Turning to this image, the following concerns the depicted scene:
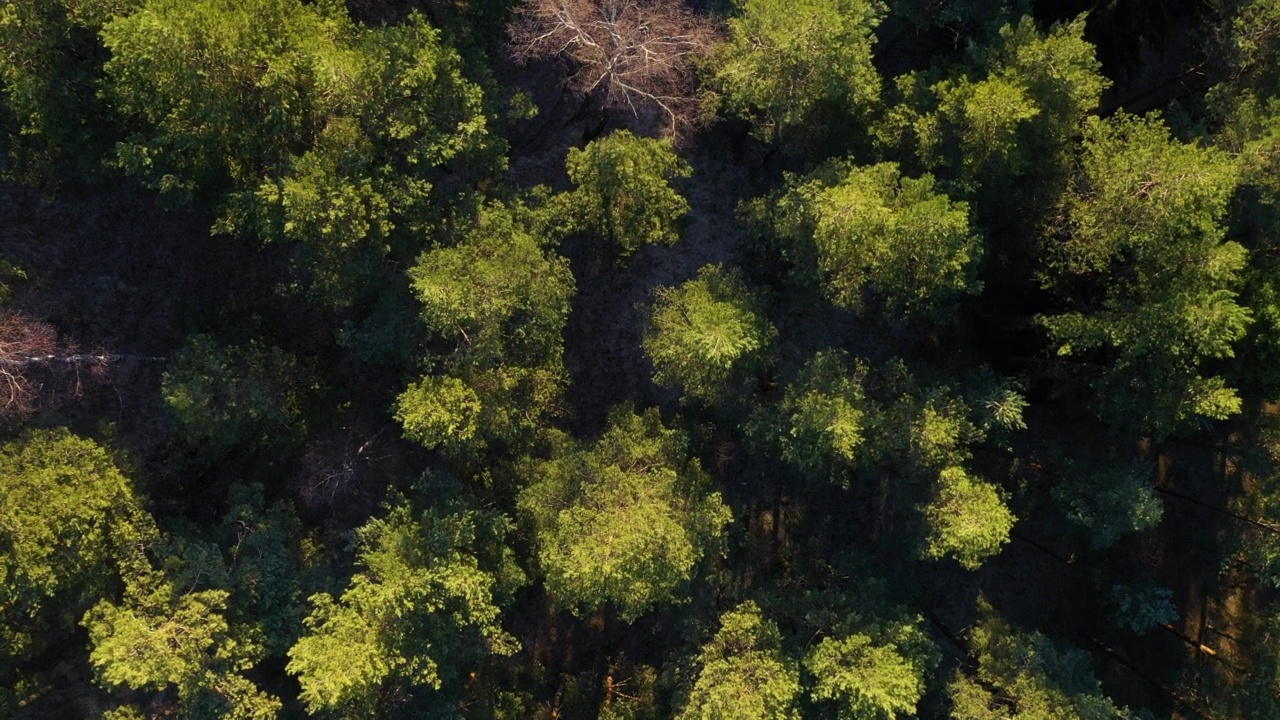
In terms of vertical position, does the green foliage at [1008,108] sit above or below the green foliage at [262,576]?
above

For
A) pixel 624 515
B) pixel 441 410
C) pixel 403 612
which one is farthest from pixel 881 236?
pixel 403 612

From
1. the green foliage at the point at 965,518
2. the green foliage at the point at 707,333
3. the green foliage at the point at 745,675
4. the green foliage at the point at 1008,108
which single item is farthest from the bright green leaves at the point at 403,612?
the green foliage at the point at 1008,108

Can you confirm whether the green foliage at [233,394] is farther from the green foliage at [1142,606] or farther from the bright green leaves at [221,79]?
the green foliage at [1142,606]

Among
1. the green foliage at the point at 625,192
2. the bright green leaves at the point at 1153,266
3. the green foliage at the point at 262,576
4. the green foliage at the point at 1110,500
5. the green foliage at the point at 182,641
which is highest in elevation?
the bright green leaves at the point at 1153,266

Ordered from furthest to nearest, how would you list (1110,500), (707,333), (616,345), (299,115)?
(616,345) < (1110,500) < (707,333) < (299,115)

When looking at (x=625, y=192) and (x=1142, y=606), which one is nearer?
(x=625, y=192)

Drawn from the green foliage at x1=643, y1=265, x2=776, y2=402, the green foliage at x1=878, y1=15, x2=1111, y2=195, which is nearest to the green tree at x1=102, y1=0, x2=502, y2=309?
the green foliage at x1=643, y1=265, x2=776, y2=402

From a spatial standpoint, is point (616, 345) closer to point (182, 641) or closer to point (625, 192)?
point (625, 192)
